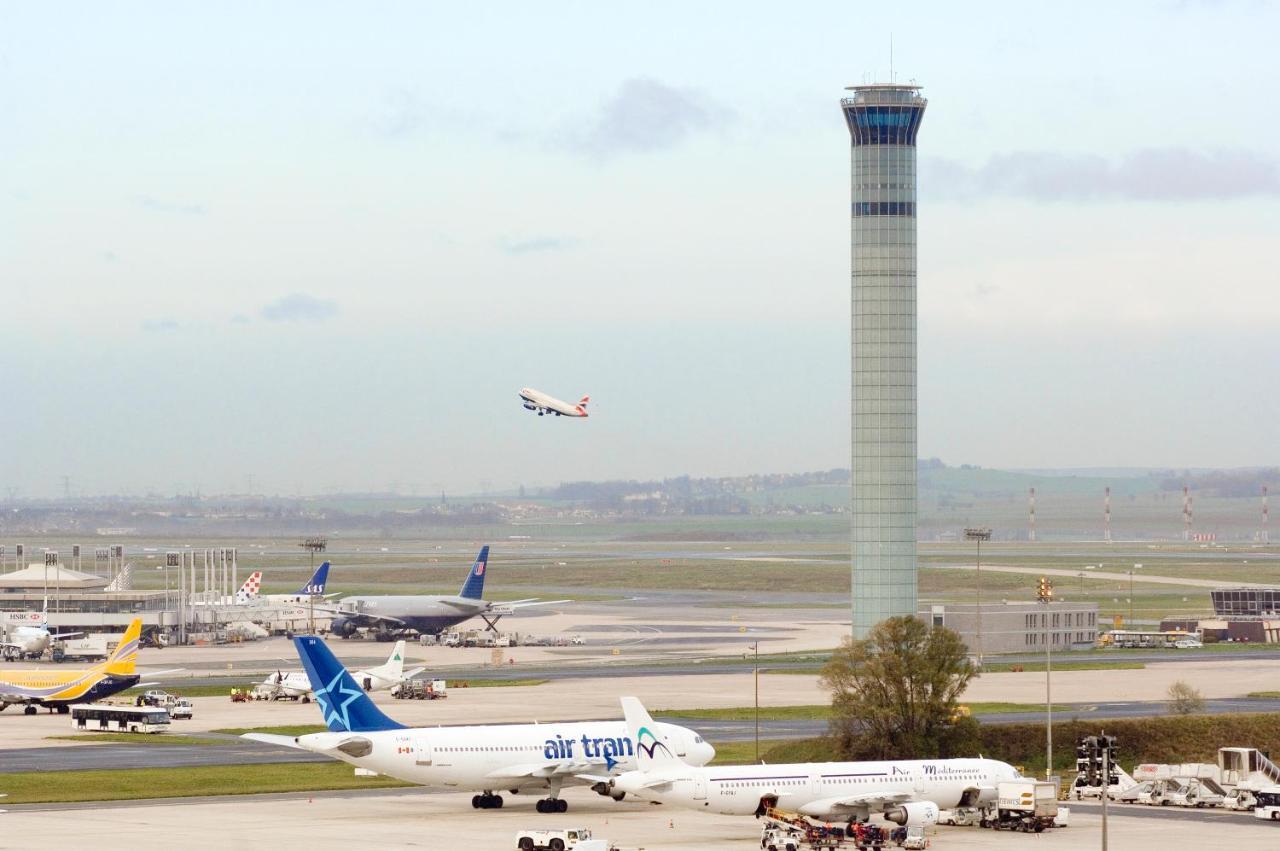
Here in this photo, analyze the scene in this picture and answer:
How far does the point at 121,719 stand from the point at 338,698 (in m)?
41.7

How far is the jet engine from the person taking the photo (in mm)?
72938

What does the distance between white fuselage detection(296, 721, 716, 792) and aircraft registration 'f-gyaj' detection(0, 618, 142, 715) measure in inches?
1927

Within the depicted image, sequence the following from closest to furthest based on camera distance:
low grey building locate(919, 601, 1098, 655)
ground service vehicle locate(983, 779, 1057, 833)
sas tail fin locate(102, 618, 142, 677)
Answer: ground service vehicle locate(983, 779, 1057, 833) < sas tail fin locate(102, 618, 142, 677) < low grey building locate(919, 601, 1098, 655)

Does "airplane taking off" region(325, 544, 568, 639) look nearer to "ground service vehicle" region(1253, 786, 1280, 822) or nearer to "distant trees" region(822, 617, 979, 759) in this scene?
"distant trees" region(822, 617, 979, 759)

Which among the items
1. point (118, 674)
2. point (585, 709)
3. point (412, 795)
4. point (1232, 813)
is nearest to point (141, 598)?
point (118, 674)

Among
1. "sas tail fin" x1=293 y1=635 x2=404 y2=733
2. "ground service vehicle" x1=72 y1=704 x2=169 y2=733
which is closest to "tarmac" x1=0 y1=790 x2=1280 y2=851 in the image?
"sas tail fin" x1=293 y1=635 x2=404 y2=733

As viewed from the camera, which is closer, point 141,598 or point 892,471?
point 892,471

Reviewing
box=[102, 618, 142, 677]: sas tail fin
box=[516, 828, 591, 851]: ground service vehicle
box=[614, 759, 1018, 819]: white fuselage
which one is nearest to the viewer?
box=[516, 828, 591, 851]: ground service vehicle

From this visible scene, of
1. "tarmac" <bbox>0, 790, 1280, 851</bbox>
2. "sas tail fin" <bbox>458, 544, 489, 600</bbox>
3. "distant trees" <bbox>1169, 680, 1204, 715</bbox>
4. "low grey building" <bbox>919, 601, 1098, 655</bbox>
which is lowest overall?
"tarmac" <bbox>0, 790, 1280, 851</bbox>

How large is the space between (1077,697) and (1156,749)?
28.8 meters

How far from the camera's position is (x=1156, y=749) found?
9850cm

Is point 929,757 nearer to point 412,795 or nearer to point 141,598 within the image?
point 412,795

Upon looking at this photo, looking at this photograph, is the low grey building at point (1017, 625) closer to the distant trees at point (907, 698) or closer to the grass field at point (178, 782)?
the distant trees at point (907, 698)

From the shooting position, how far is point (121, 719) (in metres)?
115
